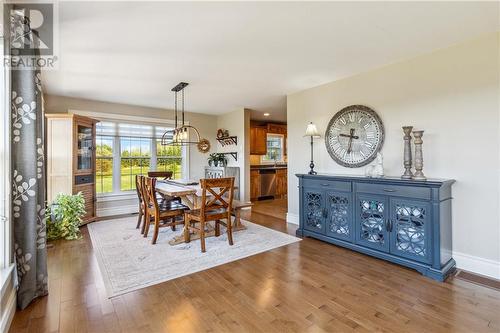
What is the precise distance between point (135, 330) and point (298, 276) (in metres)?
1.52

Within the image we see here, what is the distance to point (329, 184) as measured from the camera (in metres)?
3.45

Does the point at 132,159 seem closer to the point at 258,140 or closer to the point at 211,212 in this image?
the point at 211,212

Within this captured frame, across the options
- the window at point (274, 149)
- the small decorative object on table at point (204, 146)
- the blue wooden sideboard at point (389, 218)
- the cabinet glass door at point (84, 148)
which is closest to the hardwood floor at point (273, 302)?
the blue wooden sideboard at point (389, 218)

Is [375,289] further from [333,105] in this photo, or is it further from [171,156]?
[171,156]

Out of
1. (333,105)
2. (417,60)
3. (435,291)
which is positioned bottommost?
(435,291)

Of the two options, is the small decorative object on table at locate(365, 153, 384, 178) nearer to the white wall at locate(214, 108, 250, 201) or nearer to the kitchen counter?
the white wall at locate(214, 108, 250, 201)

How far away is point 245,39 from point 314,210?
247 centimetres

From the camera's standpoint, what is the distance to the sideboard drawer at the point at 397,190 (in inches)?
101

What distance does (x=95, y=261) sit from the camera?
2904mm

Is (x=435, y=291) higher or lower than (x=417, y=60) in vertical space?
lower

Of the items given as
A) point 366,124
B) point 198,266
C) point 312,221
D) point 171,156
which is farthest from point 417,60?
point 171,156

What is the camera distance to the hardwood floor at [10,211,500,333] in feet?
5.85

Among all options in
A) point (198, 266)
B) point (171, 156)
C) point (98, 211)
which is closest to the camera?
point (198, 266)

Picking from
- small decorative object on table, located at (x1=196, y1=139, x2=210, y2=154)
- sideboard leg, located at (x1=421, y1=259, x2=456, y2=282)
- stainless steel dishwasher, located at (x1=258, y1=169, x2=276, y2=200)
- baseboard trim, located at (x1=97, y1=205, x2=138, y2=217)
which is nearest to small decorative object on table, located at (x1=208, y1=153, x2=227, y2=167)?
small decorative object on table, located at (x1=196, y1=139, x2=210, y2=154)
